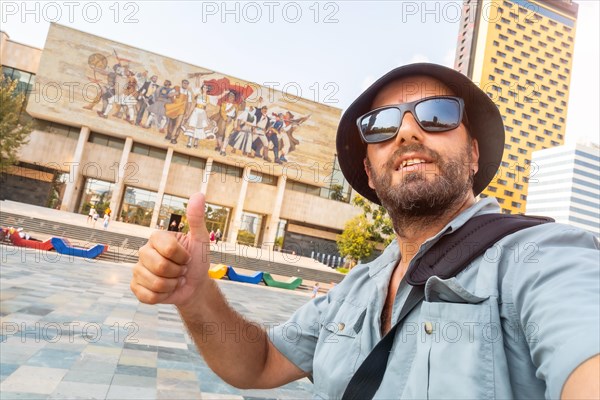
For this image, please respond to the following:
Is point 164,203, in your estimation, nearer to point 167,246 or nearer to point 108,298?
point 108,298

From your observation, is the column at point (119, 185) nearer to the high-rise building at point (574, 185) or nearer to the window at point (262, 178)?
the window at point (262, 178)

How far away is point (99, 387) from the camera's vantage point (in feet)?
12.9

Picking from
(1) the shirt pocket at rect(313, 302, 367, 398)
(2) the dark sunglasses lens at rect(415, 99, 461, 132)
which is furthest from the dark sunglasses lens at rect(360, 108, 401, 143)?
(1) the shirt pocket at rect(313, 302, 367, 398)

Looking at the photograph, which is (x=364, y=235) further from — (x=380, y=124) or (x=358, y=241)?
(x=380, y=124)

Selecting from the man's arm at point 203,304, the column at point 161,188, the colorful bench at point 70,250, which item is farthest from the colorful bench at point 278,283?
the column at point 161,188

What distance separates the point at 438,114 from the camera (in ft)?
5.20

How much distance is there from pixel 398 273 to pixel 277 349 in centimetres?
67

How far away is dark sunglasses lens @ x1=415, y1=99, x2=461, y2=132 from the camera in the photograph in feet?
5.14

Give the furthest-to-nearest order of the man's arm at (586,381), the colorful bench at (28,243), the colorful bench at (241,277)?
1. the colorful bench at (241,277)
2. the colorful bench at (28,243)
3. the man's arm at (586,381)

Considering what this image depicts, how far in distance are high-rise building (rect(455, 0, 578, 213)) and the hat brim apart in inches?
3152

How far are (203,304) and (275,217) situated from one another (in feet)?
124

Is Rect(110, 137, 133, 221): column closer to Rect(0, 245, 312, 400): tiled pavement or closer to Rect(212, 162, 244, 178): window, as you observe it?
Rect(212, 162, 244, 178): window

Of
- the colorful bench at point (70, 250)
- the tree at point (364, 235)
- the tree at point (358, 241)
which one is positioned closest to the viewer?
the colorful bench at point (70, 250)

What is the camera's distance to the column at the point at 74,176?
3312 cm
